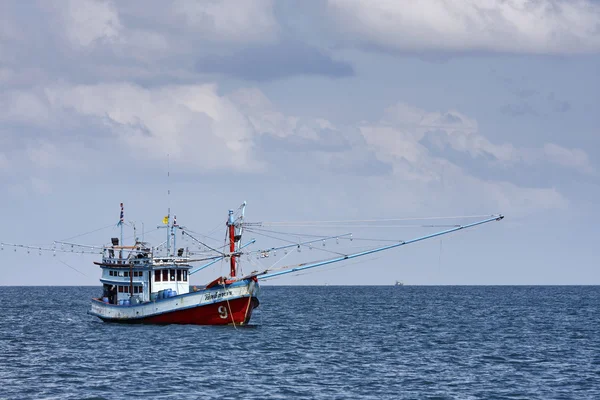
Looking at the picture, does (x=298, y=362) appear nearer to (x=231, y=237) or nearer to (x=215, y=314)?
(x=215, y=314)

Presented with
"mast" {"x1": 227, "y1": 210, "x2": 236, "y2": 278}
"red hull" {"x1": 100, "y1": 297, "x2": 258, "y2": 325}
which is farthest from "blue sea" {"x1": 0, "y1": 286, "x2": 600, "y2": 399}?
"mast" {"x1": 227, "y1": 210, "x2": 236, "y2": 278}

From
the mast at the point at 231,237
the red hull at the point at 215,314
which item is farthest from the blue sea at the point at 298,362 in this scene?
the mast at the point at 231,237

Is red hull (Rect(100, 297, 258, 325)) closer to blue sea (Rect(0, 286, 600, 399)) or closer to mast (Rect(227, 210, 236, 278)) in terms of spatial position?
blue sea (Rect(0, 286, 600, 399))

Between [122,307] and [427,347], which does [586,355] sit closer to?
[427,347]

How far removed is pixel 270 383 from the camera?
51.9 meters

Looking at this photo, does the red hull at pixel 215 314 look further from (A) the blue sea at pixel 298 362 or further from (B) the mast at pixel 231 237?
(B) the mast at pixel 231 237

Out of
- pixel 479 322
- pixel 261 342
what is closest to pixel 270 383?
pixel 261 342

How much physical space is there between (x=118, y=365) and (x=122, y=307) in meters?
26.9

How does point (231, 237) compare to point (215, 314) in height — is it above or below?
above

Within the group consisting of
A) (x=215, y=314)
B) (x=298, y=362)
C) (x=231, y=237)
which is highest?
(x=231, y=237)

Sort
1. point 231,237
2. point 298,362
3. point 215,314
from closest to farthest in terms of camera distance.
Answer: point 298,362 < point 215,314 < point 231,237

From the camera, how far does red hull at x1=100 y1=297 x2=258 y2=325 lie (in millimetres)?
80438

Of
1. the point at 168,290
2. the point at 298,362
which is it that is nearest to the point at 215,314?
the point at 168,290

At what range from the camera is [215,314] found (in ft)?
265
